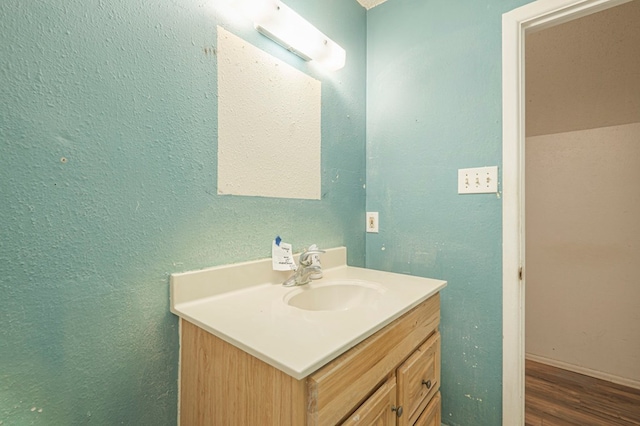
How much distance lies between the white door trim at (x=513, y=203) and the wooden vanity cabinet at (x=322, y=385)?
40 centimetres

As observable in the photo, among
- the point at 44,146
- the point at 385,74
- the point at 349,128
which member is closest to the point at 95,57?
the point at 44,146

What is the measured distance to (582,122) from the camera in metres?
1.77

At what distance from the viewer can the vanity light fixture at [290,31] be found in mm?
877

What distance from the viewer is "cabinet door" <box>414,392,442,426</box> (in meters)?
0.86

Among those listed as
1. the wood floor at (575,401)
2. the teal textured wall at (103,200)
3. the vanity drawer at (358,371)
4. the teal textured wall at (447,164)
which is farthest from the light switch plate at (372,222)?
the wood floor at (575,401)

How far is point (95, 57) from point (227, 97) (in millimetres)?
335

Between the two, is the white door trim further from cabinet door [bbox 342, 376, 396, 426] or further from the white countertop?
cabinet door [bbox 342, 376, 396, 426]

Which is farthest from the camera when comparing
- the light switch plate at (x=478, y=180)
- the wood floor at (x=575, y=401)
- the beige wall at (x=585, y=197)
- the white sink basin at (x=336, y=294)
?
the beige wall at (x=585, y=197)

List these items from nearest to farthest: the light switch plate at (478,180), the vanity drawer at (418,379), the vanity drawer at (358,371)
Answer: the vanity drawer at (358,371)
the vanity drawer at (418,379)
the light switch plate at (478,180)

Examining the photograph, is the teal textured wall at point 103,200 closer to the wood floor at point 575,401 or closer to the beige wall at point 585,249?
the wood floor at point 575,401

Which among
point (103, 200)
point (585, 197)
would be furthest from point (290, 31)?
point (585, 197)

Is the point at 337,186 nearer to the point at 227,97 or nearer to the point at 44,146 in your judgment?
the point at 227,97

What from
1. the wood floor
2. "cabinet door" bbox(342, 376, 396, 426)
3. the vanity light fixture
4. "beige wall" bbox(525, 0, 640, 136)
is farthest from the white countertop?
"beige wall" bbox(525, 0, 640, 136)

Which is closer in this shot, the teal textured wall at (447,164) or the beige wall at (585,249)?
the teal textured wall at (447,164)
